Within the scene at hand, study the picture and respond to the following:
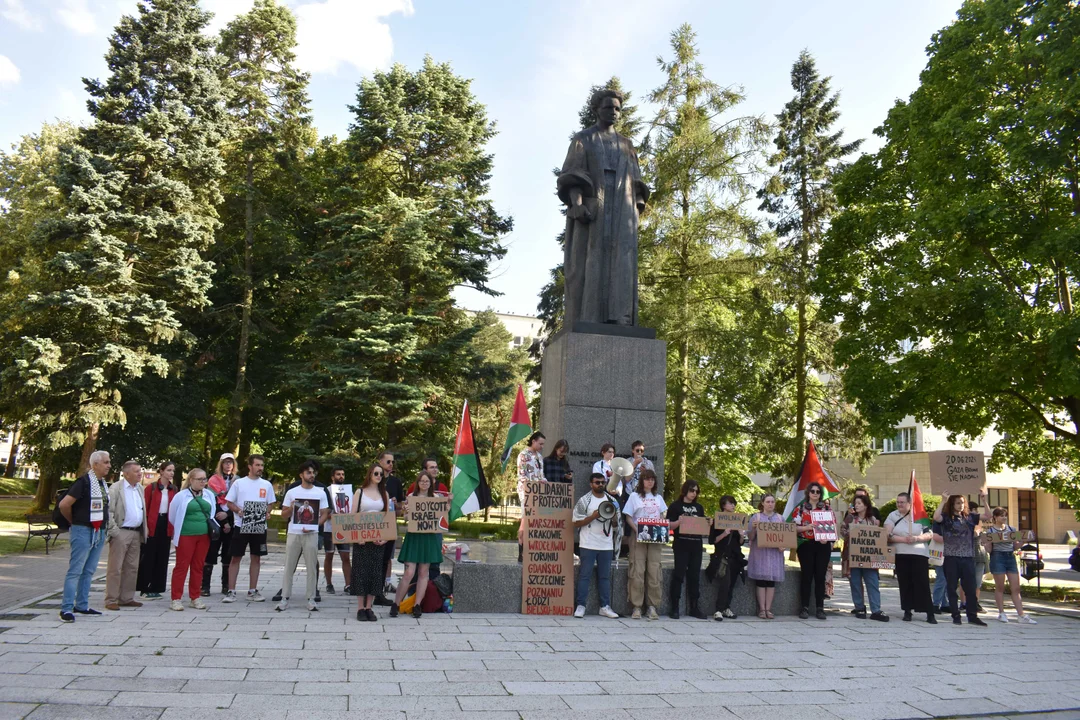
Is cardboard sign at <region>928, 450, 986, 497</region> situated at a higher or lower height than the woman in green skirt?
higher

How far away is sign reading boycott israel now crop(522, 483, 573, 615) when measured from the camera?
10.1 meters

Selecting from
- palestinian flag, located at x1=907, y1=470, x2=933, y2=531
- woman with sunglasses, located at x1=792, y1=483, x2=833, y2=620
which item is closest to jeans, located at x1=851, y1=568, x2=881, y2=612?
woman with sunglasses, located at x1=792, y1=483, x2=833, y2=620

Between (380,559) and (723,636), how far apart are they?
159 inches

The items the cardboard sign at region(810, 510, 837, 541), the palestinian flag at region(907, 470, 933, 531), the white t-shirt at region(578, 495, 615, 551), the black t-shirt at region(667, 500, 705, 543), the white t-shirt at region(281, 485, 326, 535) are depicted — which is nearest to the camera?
the white t-shirt at region(578, 495, 615, 551)

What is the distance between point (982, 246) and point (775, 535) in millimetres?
10360

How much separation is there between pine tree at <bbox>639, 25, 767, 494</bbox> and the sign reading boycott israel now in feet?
45.3

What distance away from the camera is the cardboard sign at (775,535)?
10672 mm

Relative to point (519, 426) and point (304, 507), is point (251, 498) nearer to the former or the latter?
point (304, 507)

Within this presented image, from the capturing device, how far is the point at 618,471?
10320mm

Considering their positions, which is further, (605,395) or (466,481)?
(605,395)

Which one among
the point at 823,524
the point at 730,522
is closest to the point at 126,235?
the point at 730,522

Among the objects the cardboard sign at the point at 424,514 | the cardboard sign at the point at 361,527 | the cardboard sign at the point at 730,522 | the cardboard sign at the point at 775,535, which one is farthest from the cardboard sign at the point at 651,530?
the cardboard sign at the point at 361,527

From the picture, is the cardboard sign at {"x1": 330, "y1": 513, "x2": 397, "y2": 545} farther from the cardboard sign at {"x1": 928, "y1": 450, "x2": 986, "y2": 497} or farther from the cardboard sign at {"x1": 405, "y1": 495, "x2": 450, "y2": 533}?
the cardboard sign at {"x1": 928, "y1": 450, "x2": 986, "y2": 497}

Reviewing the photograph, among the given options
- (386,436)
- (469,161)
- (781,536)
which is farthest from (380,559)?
(469,161)
